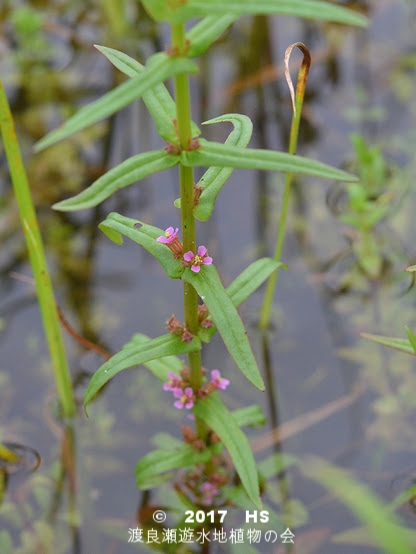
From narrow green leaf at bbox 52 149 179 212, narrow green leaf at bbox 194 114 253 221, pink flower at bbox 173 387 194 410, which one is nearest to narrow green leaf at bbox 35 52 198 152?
narrow green leaf at bbox 52 149 179 212

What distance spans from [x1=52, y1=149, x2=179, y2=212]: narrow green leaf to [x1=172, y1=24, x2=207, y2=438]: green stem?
67 millimetres

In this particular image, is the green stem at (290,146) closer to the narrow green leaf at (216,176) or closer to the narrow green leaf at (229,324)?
the narrow green leaf at (216,176)

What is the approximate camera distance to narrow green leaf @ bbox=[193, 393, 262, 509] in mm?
2021

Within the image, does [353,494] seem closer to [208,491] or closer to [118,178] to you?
[208,491]

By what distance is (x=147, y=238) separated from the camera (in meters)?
1.98

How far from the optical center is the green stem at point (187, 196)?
1.54 meters

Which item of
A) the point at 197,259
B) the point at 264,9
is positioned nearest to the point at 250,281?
the point at 197,259

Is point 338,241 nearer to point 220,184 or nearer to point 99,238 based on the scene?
point 99,238

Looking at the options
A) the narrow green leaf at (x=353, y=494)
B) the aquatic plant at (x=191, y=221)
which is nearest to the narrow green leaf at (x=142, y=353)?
the aquatic plant at (x=191, y=221)

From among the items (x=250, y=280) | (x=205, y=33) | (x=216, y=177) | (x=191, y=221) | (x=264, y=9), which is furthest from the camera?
(x=250, y=280)

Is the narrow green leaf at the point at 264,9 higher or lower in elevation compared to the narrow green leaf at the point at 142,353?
higher

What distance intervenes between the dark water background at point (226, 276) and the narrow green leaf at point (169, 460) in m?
0.26

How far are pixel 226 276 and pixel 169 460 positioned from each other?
1105 millimetres

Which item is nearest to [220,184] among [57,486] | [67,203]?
[67,203]
